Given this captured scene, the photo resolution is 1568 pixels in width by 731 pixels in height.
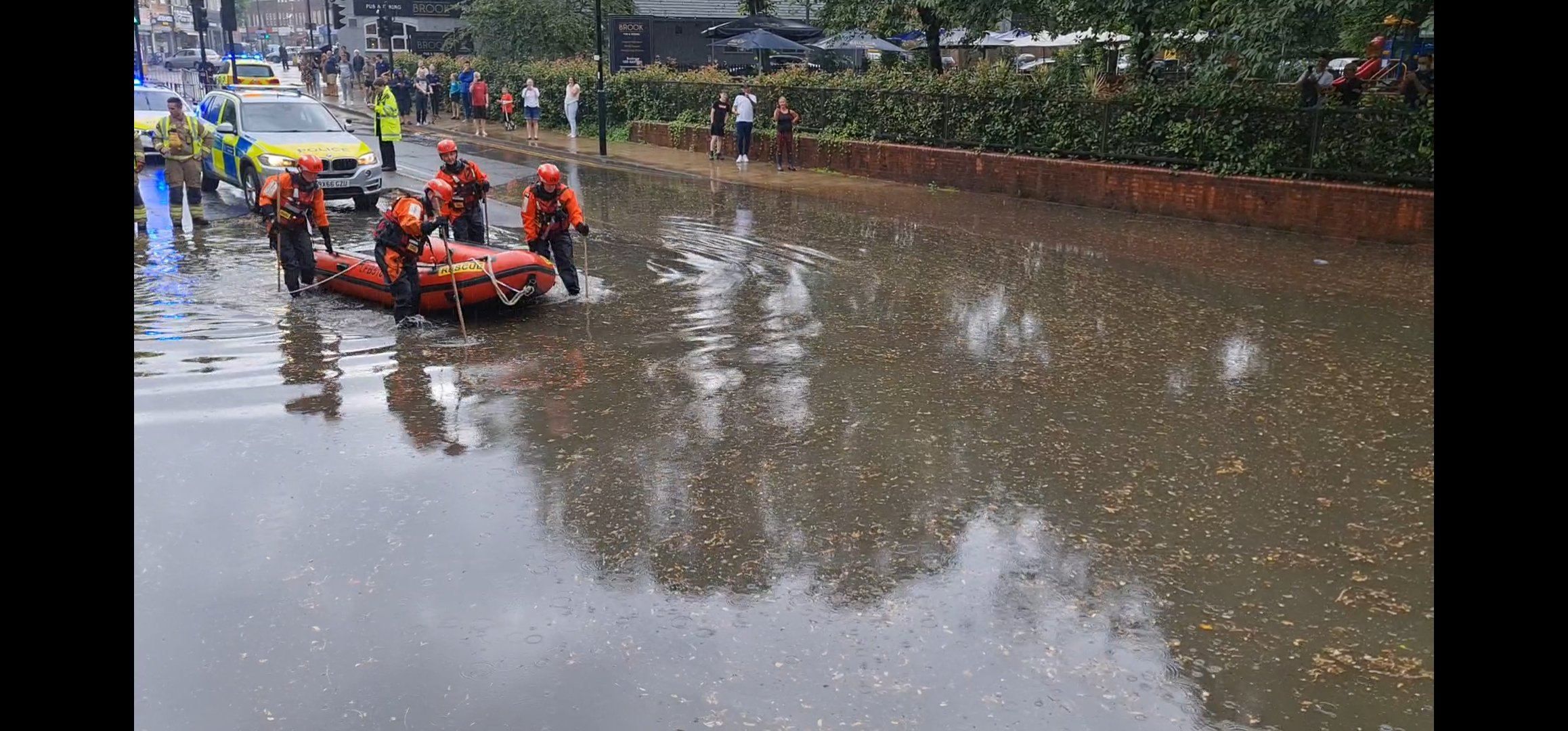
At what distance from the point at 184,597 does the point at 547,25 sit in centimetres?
3368

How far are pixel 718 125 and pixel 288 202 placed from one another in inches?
536

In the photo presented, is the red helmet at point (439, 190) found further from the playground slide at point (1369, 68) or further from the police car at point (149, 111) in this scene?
the playground slide at point (1369, 68)

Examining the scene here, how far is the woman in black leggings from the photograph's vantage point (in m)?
23.9

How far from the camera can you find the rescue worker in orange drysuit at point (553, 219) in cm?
1227

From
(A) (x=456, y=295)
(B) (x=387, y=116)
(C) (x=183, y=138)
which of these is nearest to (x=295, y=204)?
(A) (x=456, y=295)

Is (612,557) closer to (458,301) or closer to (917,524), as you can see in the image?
(917,524)

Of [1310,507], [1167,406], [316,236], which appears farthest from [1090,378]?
[316,236]

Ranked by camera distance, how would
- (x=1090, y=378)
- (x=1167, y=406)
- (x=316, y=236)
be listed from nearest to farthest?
(x=1167, y=406)
(x=1090, y=378)
(x=316, y=236)

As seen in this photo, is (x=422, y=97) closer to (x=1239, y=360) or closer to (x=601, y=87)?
(x=601, y=87)

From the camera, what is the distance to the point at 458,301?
11.2m

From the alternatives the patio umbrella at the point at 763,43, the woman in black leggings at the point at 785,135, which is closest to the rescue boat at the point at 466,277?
the woman in black leggings at the point at 785,135

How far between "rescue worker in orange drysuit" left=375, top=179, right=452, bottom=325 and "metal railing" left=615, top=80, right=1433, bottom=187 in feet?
38.1

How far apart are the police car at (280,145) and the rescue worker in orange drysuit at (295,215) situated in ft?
16.3
